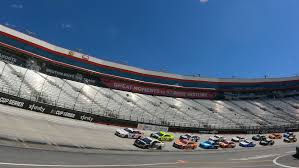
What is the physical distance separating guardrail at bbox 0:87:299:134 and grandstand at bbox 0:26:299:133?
1.40ft

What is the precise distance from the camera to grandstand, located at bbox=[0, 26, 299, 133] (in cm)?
5947

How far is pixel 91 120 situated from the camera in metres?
54.8

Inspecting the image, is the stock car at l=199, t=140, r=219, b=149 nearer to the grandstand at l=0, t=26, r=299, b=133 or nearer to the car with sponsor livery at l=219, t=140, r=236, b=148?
the car with sponsor livery at l=219, t=140, r=236, b=148

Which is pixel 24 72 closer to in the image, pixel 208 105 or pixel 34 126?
pixel 34 126

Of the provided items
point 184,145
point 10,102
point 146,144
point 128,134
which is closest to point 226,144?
point 184,145

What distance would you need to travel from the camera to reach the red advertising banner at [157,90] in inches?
3058

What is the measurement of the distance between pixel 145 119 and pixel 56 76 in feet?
56.5

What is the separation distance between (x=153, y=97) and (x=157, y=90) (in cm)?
318

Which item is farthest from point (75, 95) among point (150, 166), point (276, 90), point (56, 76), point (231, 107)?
point (276, 90)

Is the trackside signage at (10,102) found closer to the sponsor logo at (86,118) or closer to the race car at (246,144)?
the sponsor logo at (86,118)

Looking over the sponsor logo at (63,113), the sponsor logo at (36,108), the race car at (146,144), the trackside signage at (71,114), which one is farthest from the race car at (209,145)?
the sponsor logo at (36,108)

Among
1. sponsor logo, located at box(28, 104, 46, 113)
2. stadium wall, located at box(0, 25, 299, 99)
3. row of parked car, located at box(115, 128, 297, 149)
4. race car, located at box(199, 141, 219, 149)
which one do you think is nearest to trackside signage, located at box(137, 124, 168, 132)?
row of parked car, located at box(115, 128, 297, 149)

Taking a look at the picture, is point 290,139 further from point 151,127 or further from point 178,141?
point 178,141

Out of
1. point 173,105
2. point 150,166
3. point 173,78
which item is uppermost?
point 173,78
